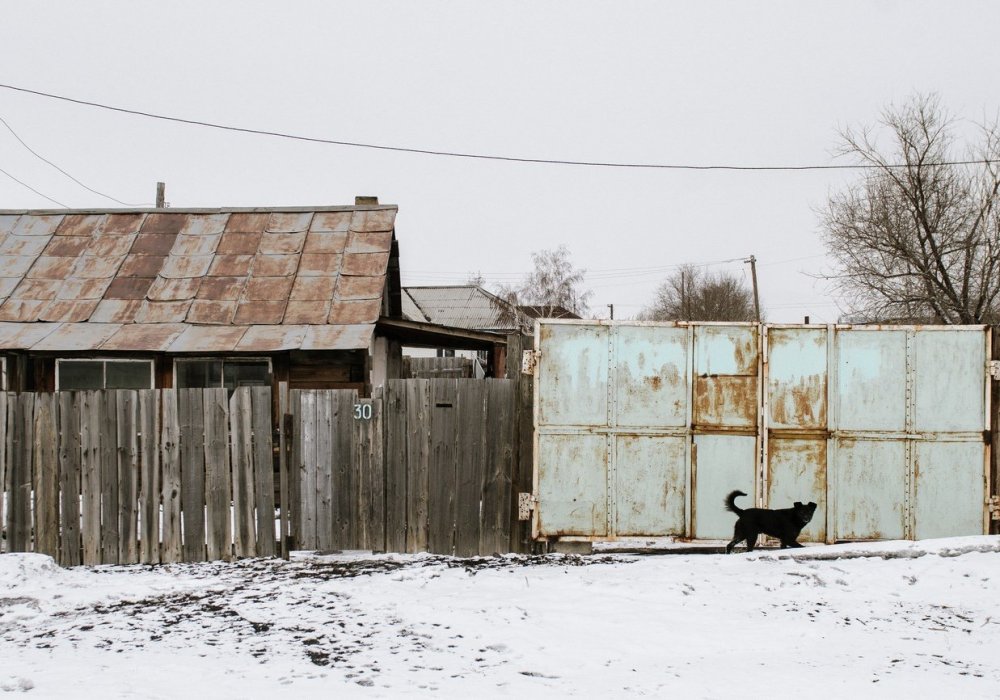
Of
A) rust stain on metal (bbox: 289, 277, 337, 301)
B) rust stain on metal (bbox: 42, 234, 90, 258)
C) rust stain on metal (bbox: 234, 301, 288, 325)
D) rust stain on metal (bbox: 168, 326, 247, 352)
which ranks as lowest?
rust stain on metal (bbox: 168, 326, 247, 352)

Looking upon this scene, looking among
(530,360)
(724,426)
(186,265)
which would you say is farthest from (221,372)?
(724,426)

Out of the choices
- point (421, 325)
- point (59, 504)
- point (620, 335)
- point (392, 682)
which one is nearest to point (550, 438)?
point (620, 335)

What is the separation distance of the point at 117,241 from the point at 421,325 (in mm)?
5311

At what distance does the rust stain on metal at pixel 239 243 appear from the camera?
13.1 meters

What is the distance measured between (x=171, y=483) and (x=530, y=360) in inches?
143

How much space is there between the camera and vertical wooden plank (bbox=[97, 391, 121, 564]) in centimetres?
768

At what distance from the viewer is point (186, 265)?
12.8 m

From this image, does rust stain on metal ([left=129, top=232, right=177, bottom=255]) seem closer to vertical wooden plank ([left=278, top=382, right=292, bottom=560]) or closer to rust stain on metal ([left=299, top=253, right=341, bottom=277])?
rust stain on metal ([left=299, top=253, right=341, bottom=277])

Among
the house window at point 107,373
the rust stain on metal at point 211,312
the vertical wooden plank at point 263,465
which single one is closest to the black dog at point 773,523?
the vertical wooden plank at point 263,465

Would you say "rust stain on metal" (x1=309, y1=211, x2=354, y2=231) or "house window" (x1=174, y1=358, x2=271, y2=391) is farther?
"rust stain on metal" (x1=309, y1=211, x2=354, y2=231)

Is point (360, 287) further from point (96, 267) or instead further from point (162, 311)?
Answer: point (96, 267)

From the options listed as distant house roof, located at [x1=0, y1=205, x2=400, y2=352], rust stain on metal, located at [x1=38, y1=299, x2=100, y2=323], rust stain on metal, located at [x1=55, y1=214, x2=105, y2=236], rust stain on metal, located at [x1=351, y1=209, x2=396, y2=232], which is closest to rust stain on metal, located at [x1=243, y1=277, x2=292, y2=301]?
distant house roof, located at [x1=0, y1=205, x2=400, y2=352]

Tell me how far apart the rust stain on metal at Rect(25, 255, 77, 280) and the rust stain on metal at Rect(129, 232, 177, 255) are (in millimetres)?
974

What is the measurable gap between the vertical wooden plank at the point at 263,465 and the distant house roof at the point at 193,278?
296 cm
